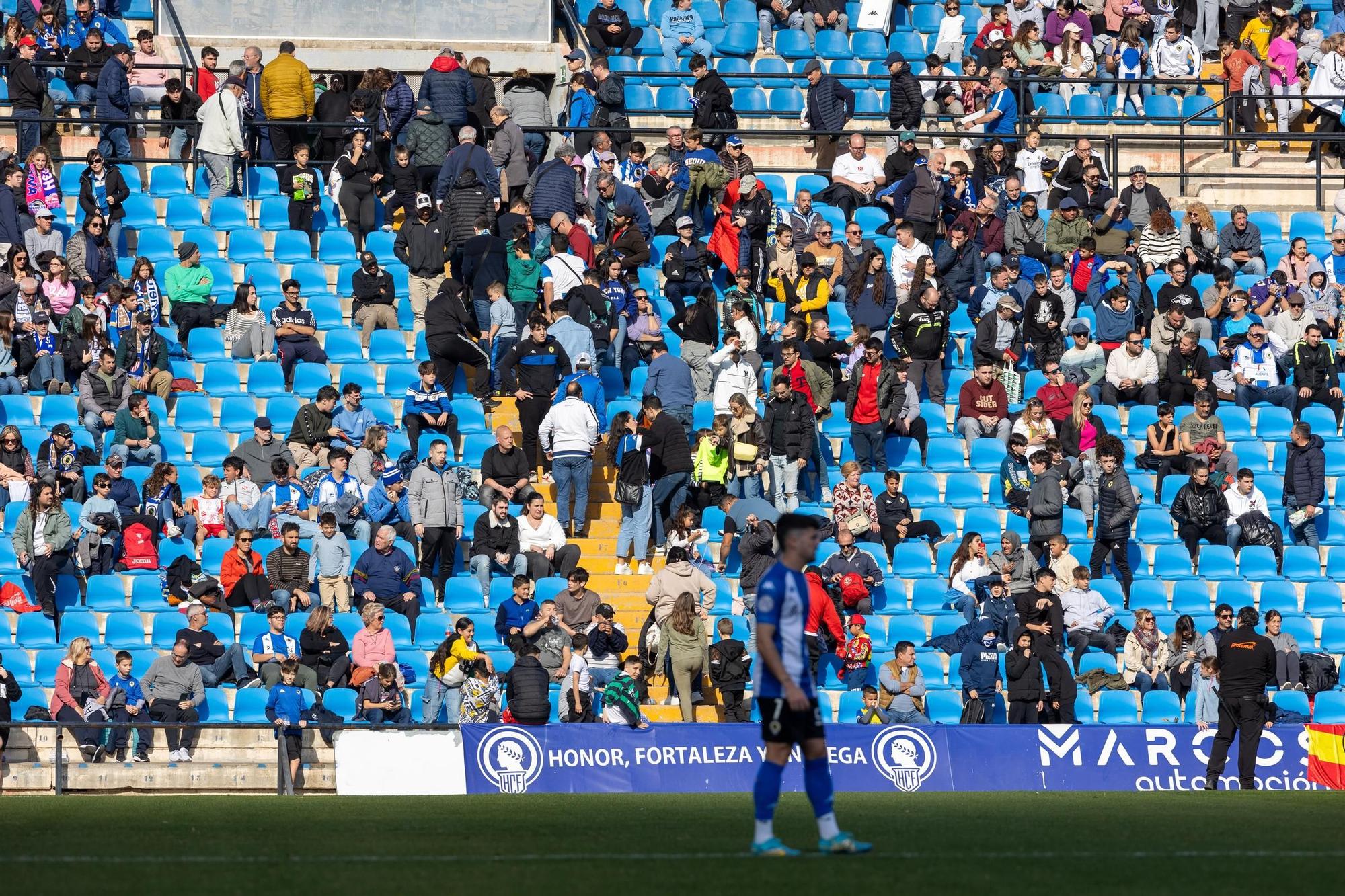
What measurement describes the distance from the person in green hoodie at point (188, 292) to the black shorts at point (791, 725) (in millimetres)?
15380

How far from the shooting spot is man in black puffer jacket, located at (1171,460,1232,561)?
22.8m

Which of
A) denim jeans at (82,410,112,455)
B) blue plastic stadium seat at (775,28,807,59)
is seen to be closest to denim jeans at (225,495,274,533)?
denim jeans at (82,410,112,455)

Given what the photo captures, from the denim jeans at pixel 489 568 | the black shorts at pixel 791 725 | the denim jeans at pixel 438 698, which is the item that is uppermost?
the denim jeans at pixel 489 568

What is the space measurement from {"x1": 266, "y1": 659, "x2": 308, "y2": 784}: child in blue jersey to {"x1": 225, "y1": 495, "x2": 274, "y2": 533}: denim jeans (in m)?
2.22

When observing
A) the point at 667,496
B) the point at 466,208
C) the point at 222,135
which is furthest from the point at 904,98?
the point at 222,135

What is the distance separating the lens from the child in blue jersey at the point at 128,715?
18.6 meters

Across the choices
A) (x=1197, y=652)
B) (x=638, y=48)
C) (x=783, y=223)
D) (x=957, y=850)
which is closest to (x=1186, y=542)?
(x=1197, y=652)

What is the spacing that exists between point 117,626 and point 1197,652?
11219 mm

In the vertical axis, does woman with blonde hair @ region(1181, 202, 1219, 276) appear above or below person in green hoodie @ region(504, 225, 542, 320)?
above

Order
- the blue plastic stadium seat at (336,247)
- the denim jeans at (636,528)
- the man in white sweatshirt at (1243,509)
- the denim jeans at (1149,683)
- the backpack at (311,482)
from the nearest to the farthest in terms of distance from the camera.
→ the denim jeans at (1149,683) → the backpack at (311,482) → the denim jeans at (636,528) → the man in white sweatshirt at (1243,509) → the blue plastic stadium seat at (336,247)

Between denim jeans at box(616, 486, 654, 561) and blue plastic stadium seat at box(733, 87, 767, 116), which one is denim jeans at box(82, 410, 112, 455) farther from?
blue plastic stadium seat at box(733, 87, 767, 116)

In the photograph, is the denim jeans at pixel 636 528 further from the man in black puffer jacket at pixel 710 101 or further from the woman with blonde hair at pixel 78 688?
the man in black puffer jacket at pixel 710 101

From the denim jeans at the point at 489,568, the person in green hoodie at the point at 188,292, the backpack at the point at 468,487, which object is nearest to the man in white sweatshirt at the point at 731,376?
the backpack at the point at 468,487

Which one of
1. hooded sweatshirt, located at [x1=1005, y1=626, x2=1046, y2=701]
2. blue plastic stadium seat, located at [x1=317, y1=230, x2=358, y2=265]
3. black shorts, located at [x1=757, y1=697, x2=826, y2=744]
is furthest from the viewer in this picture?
blue plastic stadium seat, located at [x1=317, y1=230, x2=358, y2=265]
